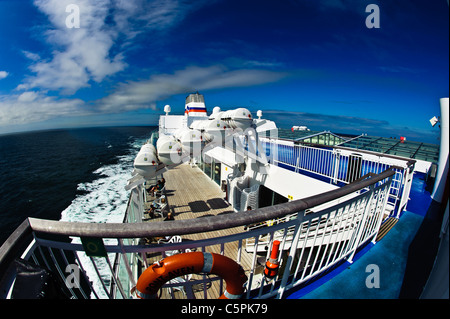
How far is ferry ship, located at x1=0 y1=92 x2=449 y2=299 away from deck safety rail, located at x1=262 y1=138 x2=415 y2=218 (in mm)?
46

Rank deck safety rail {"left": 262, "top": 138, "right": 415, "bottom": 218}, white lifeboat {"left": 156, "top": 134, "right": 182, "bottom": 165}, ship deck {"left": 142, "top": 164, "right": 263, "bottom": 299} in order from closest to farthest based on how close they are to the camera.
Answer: deck safety rail {"left": 262, "top": 138, "right": 415, "bottom": 218}, white lifeboat {"left": 156, "top": 134, "right": 182, "bottom": 165}, ship deck {"left": 142, "top": 164, "right": 263, "bottom": 299}

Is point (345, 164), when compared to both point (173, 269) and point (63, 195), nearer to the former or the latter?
point (173, 269)

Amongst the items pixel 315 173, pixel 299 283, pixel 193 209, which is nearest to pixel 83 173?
pixel 193 209

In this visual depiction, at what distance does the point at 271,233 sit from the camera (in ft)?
5.80

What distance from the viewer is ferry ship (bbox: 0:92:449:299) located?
1.27 meters

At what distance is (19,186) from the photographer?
26.6 m

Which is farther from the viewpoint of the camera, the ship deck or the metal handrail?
the ship deck

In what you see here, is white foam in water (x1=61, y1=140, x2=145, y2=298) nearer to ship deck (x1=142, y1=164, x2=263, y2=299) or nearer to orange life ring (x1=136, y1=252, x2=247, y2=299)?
ship deck (x1=142, y1=164, x2=263, y2=299)

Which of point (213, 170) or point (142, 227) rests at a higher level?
point (142, 227)

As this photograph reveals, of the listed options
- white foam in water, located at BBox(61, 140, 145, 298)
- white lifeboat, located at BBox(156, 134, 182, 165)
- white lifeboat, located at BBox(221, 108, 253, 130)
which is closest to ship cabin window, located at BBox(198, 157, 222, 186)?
white foam in water, located at BBox(61, 140, 145, 298)

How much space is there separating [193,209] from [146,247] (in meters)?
9.72

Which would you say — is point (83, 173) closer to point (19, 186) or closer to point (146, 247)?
point (19, 186)

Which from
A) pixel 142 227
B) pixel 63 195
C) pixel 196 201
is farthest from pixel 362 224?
pixel 63 195

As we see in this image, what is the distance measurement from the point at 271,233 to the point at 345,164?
6.01m
